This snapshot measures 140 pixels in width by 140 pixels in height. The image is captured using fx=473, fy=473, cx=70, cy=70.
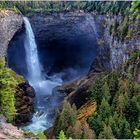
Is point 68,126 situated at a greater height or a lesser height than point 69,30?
lesser

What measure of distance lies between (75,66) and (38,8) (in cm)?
2127

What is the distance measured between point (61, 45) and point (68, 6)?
12127 mm

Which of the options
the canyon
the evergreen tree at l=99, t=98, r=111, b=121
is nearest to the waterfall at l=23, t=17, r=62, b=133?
the canyon

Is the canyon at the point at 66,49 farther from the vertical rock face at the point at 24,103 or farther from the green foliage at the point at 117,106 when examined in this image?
the green foliage at the point at 117,106

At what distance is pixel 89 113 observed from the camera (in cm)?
8344

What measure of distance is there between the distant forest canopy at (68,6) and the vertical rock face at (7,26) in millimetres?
4546

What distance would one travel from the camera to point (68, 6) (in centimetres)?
12762

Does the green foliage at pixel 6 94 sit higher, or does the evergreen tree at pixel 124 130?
the green foliage at pixel 6 94

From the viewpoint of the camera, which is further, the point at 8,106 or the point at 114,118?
the point at 114,118

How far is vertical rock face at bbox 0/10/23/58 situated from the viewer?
109 metres

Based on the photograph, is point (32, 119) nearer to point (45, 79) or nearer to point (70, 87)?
point (70, 87)

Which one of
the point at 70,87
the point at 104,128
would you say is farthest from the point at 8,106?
the point at 70,87

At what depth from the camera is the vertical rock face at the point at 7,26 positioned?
109062 millimetres

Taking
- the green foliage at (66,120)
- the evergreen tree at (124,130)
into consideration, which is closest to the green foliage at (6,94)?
the green foliage at (66,120)
